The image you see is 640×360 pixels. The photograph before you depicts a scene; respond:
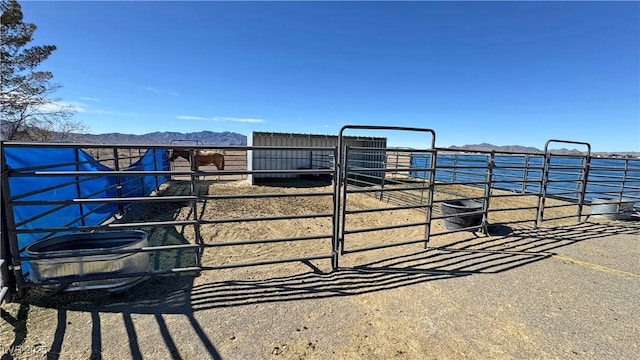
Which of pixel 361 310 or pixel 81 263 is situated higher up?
pixel 81 263

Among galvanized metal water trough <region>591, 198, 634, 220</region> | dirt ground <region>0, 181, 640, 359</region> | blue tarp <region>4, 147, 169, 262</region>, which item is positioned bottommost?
dirt ground <region>0, 181, 640, 359</region>

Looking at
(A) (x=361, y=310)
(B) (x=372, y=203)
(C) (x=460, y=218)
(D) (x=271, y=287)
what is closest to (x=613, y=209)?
(C) (x=460, y=218)

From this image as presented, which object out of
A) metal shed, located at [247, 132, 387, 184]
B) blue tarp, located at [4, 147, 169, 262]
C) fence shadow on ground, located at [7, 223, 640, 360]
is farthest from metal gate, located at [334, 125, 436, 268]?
metal shed, located at [247, 132, 387, 184]

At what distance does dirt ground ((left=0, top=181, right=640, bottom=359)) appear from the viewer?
1.97m

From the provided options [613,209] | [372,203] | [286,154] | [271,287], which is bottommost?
[372,203]

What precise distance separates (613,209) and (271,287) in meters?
7.12

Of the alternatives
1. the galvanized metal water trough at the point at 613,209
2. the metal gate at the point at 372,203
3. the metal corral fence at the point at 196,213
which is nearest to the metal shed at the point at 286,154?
the metal corral fence at the point at 196,213

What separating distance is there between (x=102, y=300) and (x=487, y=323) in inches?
124

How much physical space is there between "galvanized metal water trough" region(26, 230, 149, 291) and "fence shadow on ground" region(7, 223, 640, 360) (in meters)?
0.10

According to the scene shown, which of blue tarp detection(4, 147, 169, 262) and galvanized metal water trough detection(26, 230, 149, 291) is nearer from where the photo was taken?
galvanized metal water trough detection(26, 230, 149, 291)

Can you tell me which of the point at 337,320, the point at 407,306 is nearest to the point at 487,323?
the point at 407,306

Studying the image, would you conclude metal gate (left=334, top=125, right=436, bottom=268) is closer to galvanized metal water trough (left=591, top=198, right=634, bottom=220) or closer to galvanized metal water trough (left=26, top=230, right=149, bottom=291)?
galvanized metal water trough (left=26, top=230, right=149, bottom=291)

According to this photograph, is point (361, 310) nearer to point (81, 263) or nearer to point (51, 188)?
point (81, 263)

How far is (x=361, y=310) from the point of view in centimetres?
245
